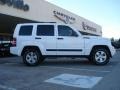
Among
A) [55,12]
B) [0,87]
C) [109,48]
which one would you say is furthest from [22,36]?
[55,12]

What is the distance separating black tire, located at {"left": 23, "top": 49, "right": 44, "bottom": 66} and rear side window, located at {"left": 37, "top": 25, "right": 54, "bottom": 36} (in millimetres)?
886

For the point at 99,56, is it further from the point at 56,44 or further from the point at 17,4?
the point at 17,4

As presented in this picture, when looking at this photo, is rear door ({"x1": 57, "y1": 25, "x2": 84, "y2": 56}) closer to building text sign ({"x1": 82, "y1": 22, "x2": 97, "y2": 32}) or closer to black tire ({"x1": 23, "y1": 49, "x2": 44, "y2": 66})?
black tire ({"x1": 23, "y1": 49, "x2": 44, "y2": 66})

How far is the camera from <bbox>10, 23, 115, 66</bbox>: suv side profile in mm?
13672

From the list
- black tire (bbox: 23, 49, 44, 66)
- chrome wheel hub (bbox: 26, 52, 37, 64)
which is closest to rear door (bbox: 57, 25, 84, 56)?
black tire (bbox: 23, 49, 44, 66)

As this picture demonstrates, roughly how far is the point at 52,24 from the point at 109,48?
2968 mm

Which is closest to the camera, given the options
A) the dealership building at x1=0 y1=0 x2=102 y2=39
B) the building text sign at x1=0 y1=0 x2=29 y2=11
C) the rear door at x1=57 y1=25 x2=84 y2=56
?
the rear door at x1=57 y1=25 x2=84 y2=56

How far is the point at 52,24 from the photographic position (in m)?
14.0

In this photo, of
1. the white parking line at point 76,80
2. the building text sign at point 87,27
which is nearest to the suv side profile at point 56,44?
the white parking line at point 76,80

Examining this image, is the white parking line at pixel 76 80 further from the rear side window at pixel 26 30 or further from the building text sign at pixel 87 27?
the building text sign at pixel 87 27

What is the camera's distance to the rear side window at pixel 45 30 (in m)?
13.9

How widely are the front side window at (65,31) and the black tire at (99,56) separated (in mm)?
1262

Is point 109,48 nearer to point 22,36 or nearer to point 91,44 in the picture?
point 91,44

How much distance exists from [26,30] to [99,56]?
3.72 m
